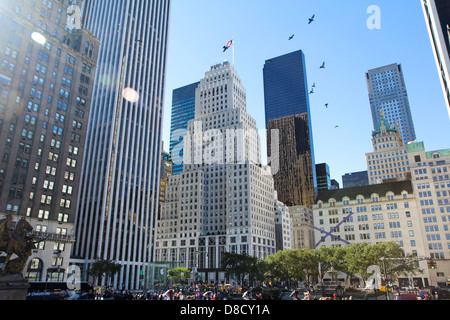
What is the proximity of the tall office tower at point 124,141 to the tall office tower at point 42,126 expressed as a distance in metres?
29.8

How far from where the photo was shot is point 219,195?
15625cm

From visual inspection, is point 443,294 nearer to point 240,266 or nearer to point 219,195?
point 240,266

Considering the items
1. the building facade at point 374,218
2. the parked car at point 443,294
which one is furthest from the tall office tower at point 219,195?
the parked car at point 443,294

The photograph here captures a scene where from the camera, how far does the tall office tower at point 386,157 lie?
6722 inches

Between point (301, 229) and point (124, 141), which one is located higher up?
point (124, 141)

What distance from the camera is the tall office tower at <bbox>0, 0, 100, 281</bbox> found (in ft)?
240

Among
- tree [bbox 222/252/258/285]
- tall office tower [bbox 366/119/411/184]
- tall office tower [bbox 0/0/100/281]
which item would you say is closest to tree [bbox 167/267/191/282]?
tree [bbox 222/252/258/285]

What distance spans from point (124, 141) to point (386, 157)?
137948 mm

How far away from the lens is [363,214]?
107m

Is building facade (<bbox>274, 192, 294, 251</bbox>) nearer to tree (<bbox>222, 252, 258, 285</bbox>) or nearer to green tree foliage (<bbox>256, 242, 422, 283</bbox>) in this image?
green tree foliage (<bbox>256, 242, 422, 283</bbox>)


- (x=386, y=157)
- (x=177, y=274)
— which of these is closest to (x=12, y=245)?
(x=177, y=274)
